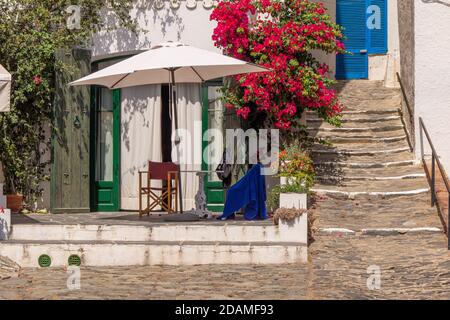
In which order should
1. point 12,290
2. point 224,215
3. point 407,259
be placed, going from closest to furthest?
point 12,290
point 407,259
point 224,215

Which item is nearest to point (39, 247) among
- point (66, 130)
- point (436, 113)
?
point (66, 130)

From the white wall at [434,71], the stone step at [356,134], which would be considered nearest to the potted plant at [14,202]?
the stone step at [356,134]

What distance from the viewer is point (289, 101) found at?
15.6 meters

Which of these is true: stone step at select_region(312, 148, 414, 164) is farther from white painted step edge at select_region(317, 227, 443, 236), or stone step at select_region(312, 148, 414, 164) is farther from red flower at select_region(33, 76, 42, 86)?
red flower at select_region(33, 76, 42, 86)

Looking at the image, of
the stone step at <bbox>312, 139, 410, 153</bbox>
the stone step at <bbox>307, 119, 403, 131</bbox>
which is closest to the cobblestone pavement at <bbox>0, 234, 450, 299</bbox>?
the stone step at <bbox>312, 139, 410, 153</bbox>

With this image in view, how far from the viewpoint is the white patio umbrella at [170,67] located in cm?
1280

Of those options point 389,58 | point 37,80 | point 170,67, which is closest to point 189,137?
point 170,67

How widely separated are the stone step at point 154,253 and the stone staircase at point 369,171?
6.52 ft

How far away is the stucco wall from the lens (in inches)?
681

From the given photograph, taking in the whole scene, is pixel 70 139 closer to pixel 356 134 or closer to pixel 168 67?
pixel 168 67

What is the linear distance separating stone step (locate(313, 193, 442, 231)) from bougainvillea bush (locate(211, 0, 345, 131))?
164cm

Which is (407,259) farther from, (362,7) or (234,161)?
(362,7)

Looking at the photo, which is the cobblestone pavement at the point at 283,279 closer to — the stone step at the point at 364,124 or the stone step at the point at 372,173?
the stone step at the point at 372,173

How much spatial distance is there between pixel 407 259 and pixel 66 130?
6.55 metres
